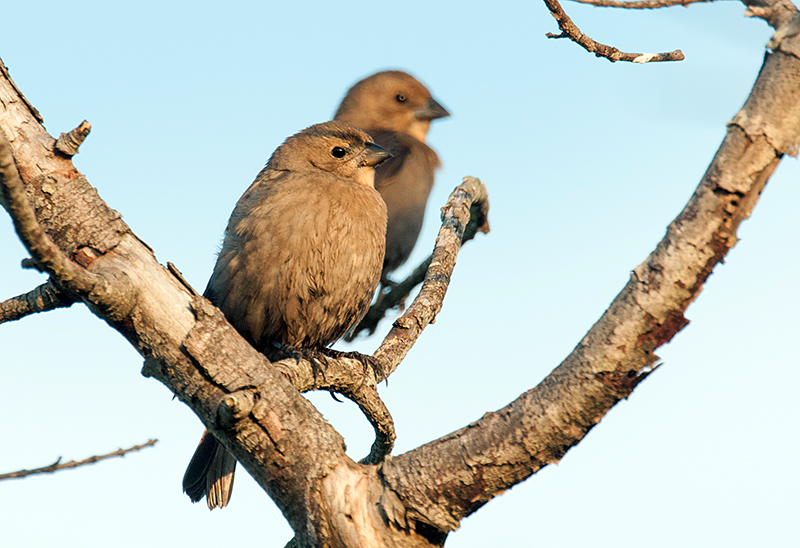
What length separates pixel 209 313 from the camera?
2.52 metres

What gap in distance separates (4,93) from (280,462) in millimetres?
1666

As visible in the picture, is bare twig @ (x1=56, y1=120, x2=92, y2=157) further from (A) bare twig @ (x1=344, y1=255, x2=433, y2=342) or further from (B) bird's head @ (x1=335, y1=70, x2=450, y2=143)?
(B) bird's head @ (x1=335, y1=70, x2=450, y2=143)

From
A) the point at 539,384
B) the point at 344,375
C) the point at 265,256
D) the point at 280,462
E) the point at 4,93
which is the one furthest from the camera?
the point at 265,256

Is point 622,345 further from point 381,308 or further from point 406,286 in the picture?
point 381,308

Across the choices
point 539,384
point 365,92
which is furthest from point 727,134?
point 365,92

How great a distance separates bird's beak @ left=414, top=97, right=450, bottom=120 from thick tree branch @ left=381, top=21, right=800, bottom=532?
5.47m

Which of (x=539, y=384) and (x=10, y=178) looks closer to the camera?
(x=10, y=178)

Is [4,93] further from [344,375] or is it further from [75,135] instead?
[344,375]

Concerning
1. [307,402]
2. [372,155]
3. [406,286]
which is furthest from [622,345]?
[406,286]

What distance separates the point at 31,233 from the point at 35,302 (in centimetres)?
81

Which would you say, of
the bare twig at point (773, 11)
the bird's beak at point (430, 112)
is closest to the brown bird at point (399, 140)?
the bird's beak at point (430, 112)

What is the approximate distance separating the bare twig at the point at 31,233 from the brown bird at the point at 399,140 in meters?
4.22

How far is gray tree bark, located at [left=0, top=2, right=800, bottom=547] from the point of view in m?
1.88

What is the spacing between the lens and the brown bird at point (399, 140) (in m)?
6.48
